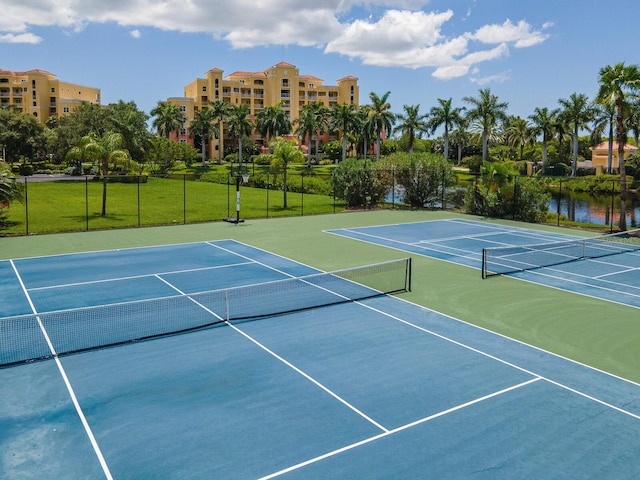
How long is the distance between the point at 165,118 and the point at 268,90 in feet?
114

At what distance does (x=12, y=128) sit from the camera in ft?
249

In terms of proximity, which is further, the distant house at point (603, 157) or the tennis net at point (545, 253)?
the distant house at point (603, 157)

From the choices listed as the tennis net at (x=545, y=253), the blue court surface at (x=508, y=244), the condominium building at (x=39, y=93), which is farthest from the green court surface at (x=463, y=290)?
the condominium building at (x=39, y=93)

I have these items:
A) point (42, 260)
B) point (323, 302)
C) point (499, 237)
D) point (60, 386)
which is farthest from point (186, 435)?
point (499, 237)

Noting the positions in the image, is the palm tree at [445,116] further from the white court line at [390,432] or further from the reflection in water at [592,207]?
the white court line at [390,432]

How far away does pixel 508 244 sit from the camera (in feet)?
80.5

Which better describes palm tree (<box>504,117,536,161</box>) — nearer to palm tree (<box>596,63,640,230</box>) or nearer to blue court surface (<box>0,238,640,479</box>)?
palm tree (<box>596,63,640,230</box>)

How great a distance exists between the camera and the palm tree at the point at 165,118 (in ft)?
318

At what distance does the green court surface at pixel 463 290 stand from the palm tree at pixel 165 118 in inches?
2837

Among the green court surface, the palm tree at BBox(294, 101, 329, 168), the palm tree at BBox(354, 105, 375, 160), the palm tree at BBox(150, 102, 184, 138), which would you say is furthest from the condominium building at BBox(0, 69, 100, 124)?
the green court surface

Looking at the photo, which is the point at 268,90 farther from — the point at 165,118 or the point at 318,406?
the point at 318,406

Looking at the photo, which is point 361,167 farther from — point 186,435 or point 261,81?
point 261,81

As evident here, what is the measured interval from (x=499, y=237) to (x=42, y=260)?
63.4 ft

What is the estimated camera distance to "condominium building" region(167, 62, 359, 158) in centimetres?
11912
